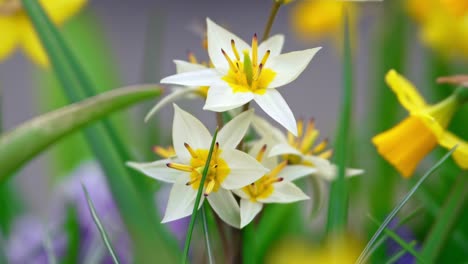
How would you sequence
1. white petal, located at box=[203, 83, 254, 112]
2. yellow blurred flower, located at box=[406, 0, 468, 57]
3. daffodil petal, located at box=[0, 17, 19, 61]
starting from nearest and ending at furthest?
white petal, located at box=[203, 83, 254, 112], daffodil petal, located at box=[0, 17, 19, 61], yellow blurred flower, located at box=[406, 0, 468, 57]

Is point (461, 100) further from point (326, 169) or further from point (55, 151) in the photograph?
point (55, 151)

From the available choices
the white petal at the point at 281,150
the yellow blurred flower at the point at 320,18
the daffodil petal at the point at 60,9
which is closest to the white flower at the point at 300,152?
the white petal at the point at 281,150

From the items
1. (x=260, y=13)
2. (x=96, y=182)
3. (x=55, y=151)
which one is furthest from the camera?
(x=260, y=13)

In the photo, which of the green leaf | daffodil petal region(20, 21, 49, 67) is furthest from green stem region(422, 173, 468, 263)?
daffodil petal region(20, 21, 49, 67)

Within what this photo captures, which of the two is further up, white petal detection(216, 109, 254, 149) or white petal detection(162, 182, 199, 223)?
white petal detection(216, 109, 254, 149)

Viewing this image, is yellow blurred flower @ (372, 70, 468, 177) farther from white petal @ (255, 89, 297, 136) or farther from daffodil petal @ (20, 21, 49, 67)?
daffodil petal @ (20, 21, 49, 67)

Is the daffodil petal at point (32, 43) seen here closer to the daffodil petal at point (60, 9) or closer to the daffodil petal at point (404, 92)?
the daffodil petal at point (60, 9)

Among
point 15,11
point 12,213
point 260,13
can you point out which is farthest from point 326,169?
point 260,13
